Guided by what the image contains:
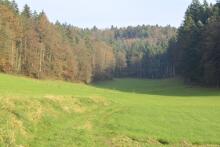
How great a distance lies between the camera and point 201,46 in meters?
95.1

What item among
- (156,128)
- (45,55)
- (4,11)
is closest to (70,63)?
(45,55)

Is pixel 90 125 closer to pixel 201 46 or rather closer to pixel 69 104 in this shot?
pixel 69 104

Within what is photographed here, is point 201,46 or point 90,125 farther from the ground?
point 201,46

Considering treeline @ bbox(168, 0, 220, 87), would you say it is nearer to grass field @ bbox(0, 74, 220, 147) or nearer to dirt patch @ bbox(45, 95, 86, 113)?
grass field @ bbox(0, 74, 220, 147)

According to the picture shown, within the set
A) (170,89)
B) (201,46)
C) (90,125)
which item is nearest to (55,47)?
(170,89)

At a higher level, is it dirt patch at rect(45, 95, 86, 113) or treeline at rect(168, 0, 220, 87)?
treeline at rect(168, 0, 220, 87)

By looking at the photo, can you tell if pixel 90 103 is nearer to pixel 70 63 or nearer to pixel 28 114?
pixel 28 114

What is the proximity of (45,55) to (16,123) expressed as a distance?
88.2 metres

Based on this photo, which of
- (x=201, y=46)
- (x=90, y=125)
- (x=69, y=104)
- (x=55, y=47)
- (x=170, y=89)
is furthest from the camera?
(x=55, y=47)

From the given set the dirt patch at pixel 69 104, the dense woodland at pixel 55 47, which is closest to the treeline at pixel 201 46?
the dense woodland at pixel 55 47

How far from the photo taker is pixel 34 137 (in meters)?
22.2

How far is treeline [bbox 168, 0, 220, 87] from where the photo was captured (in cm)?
8588

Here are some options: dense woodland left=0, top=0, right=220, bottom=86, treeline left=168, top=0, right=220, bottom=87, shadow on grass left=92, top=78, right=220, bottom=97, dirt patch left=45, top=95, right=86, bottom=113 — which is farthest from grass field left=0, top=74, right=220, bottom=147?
dense woodland left=0, top=0, right=220, bottom=86

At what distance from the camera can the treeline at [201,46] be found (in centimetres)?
8588
